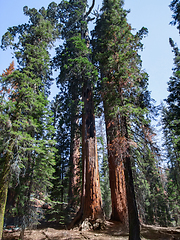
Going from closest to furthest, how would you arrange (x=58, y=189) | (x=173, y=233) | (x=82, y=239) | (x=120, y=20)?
(x=82, y=239)
(x=173, y=233)
(x=120, y=20)
(x=58, y=189)

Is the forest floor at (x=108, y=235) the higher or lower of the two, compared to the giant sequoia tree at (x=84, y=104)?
lower

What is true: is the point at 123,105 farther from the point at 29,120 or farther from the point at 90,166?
the point at 29,120

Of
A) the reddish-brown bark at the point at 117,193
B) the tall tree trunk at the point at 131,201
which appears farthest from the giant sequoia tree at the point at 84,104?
the tall tree trunk at the point at 131,201

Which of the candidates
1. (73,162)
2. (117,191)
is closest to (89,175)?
(117,191)

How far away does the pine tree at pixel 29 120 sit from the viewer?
26.4ft

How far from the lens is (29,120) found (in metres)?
8.81

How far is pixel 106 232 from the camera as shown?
6.37 metres

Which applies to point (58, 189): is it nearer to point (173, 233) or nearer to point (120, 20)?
point (173, 233)

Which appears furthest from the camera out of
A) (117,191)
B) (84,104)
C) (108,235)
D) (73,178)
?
(73,178)

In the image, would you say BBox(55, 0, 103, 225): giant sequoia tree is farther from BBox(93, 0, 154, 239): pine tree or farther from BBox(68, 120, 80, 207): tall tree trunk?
BBox(93, 0, 154, 239): pine tree

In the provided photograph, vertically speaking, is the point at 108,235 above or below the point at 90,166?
below

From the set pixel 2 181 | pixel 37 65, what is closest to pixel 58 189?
pixel 2 181

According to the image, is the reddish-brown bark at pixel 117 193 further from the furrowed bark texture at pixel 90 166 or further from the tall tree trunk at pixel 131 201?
the tall tree trunk at pixel 131 201

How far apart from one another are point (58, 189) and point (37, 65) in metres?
9.24
